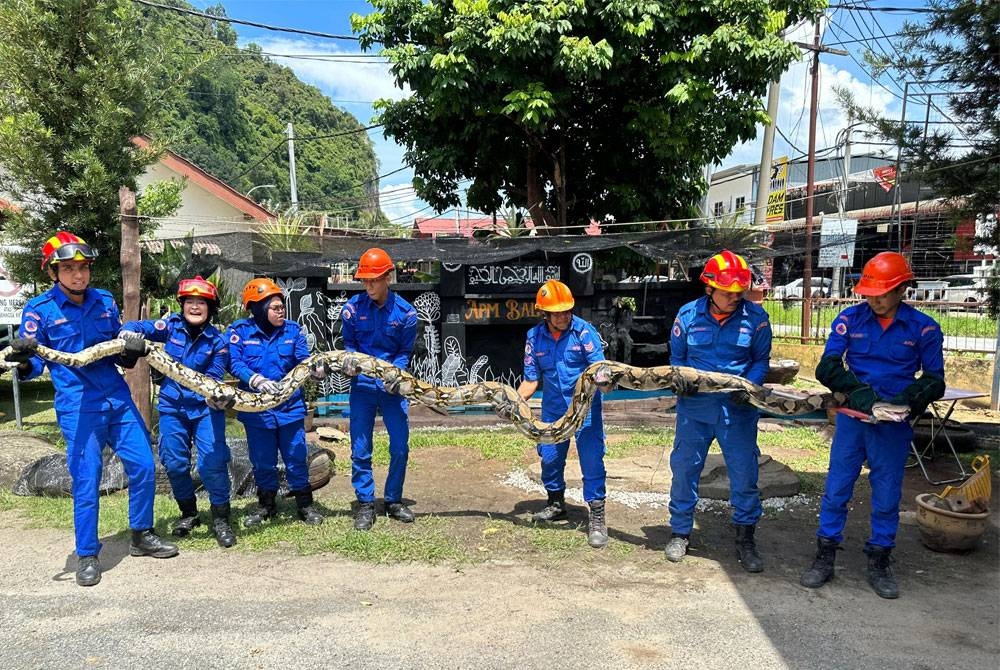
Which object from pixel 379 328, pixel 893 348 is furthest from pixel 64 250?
pixel 893 348

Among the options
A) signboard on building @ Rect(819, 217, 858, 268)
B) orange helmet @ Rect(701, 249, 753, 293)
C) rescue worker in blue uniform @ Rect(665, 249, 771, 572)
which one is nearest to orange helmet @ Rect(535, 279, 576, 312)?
rescue worker in blue uniform @ Rect(665, 249, 771, 572)

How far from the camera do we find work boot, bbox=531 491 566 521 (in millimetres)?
5477

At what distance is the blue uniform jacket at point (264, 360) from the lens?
17.0 feet

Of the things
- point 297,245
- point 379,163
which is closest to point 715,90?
point 297,245

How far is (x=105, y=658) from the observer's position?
11.2ft

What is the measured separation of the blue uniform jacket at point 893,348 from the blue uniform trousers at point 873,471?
263 mm

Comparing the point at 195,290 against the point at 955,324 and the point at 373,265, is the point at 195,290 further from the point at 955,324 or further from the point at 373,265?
the point at 955,324

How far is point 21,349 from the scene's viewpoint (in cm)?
439

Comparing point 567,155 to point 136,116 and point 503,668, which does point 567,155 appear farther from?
point 503,668

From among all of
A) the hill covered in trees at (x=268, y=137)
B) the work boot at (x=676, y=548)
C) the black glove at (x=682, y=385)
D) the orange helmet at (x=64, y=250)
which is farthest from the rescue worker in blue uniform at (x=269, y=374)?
the hill covered in trees at (x=268, y=137)

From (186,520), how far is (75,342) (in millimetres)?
1671

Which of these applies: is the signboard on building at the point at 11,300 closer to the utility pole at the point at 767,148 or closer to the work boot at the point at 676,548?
A: the work boot at the point at 676,548

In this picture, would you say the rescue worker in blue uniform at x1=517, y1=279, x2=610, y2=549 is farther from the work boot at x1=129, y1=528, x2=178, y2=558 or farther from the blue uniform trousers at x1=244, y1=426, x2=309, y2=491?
the work boot at x1=129, y1=528, x2=178, y2=558

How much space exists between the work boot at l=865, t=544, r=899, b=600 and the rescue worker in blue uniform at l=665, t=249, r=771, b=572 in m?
0.68
